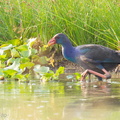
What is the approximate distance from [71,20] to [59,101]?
430 cm

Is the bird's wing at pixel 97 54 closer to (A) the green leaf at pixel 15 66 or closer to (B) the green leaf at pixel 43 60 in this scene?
(A) the green leaf at pixel 15 66

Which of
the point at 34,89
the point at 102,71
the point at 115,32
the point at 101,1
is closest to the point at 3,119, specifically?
the point at 34,89

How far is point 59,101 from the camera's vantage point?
5496 mm

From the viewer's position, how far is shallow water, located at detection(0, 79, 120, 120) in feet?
14.7

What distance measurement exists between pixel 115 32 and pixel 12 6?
2455 mm

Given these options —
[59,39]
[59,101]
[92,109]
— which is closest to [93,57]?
[59,39]

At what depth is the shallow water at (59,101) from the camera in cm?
449

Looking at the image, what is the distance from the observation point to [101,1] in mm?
9859

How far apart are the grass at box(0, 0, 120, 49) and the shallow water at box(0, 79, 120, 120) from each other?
6.36 ft

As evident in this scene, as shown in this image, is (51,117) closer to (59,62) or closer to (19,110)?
(19,110)

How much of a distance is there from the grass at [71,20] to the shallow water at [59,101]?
76.3 inches

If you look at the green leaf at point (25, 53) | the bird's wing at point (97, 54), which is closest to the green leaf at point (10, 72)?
the green leaf at point (25, 53)

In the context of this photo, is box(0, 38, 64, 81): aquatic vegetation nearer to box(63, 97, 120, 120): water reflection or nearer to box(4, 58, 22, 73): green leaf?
box(4, 58, 22, 73): green leaf

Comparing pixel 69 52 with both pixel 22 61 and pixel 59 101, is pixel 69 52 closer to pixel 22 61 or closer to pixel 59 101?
pixel 22 61
